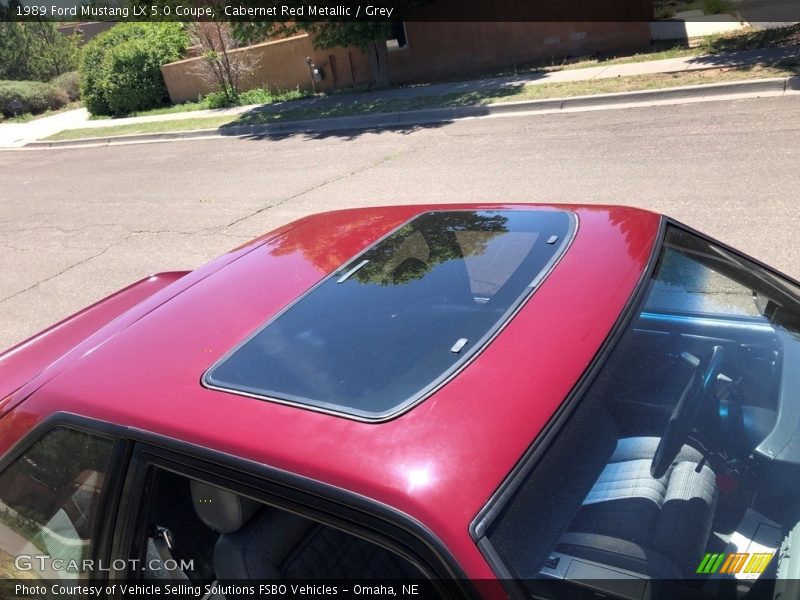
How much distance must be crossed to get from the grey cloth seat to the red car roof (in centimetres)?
25

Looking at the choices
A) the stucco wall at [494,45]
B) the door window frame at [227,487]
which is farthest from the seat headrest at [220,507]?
the stucco wall at [494,45]

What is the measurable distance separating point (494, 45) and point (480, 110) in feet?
17.6

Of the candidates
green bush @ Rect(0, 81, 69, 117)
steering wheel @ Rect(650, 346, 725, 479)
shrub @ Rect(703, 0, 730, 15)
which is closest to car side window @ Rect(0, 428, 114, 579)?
steering wheel @ Rect(650, 346, 725, 479)

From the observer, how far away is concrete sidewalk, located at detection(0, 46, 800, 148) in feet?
37.8

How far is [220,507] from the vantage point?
1.75 metres

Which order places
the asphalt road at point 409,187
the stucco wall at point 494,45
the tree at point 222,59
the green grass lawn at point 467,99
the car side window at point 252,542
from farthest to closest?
1. the tree at point 222,59
2. the stucco wall at point 494,45
3. the green grass lawn at point 467,99
4. the asphalt road at point 409,187
5. the car side window at point 252,542

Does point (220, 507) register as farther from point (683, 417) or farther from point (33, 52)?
point (33, 52)

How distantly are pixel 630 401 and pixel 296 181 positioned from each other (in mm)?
8433

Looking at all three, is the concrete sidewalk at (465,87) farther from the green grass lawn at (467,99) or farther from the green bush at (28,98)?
the green bush at (28,98)

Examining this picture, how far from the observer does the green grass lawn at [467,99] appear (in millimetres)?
10586

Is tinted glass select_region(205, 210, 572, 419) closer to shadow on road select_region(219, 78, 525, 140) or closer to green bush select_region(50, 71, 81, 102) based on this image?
shadow on road select_region(219, 78, 525, 140)

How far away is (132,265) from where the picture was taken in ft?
23.7

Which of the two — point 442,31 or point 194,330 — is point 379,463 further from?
point 442,31

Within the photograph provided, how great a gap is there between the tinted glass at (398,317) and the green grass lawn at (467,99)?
31.5 feet
